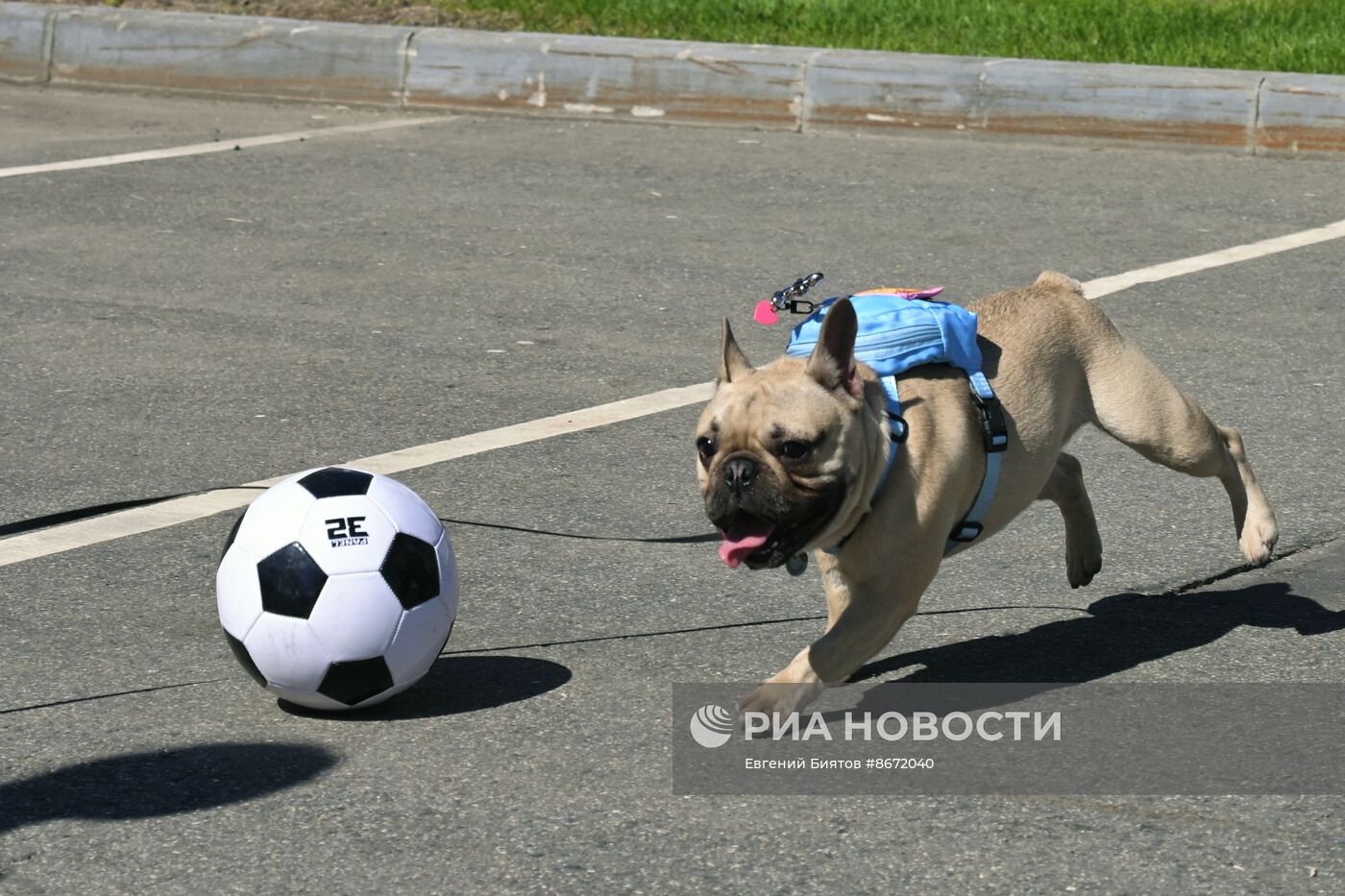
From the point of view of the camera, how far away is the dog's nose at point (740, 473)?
4.19m

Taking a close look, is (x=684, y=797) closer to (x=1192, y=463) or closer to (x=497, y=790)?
(x=497, y=790)

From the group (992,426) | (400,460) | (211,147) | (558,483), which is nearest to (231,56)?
(211,147)

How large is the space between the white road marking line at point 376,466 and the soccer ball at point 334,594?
1365mm

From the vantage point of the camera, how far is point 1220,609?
17.4 ft

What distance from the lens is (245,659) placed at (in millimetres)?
4469

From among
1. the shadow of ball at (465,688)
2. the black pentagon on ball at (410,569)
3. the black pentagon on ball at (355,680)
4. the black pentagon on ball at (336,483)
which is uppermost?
the black pentagon on ball at (336,483)

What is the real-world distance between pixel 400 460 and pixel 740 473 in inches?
102

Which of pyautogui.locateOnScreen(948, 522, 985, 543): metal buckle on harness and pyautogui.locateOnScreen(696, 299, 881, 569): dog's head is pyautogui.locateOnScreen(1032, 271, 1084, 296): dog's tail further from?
pyautogui.locateOnScreen(696, 299, 881, 569): dog's head

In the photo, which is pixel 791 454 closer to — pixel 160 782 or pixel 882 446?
pixel 882 446

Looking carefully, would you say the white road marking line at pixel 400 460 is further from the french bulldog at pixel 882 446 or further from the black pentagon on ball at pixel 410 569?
the french bulldog at pixel 882 446

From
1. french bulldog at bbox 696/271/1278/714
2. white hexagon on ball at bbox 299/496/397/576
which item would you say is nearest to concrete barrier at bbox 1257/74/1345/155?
french bulldog at bbox 696/271/1278/714

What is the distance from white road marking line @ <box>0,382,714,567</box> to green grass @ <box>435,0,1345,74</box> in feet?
19.8

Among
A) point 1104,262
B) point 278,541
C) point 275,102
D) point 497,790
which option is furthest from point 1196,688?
point 275,102

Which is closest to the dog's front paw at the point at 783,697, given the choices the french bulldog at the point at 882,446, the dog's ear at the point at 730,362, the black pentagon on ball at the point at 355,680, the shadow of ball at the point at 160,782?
the french bulldog at the point at 882,446
